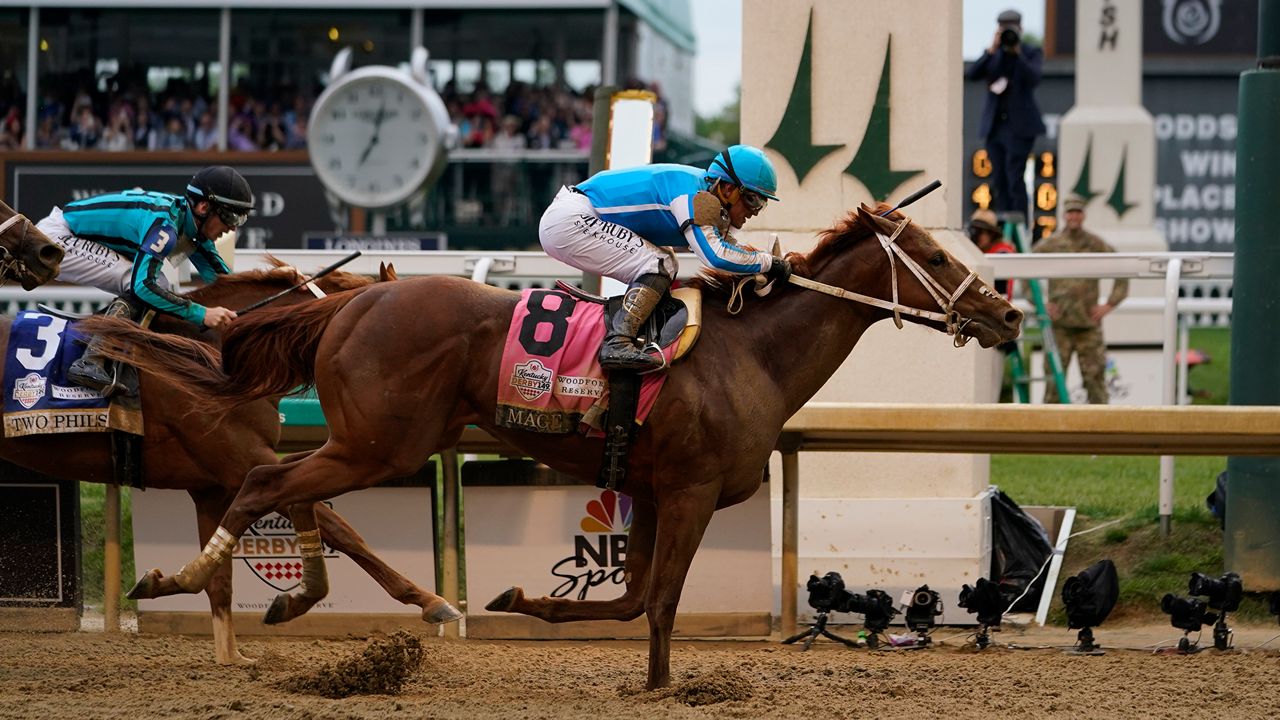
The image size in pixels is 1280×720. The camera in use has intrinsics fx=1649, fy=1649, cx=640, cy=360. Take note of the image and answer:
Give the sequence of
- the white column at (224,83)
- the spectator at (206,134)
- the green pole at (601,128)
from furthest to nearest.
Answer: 1. the spectator at (206,134)
2. the white column at (224,83)
3. the green pole at (601,128)

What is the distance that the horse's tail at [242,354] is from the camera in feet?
21.5

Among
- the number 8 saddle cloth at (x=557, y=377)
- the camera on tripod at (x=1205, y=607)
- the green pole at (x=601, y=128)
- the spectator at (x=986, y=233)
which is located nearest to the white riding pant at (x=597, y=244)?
the number 8 saddle cloth at (x=557, y=377)

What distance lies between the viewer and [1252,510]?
27.8 ft

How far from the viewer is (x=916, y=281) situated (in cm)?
665

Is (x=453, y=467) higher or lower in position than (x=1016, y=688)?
higher

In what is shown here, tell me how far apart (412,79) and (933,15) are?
22.3 feet

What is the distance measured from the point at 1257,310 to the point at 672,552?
13.0ft

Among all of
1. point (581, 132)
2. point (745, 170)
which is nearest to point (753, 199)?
point (745, 170)

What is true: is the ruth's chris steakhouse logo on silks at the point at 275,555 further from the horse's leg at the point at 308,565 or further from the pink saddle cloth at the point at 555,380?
the pink saddle cloth at the point at 555,380

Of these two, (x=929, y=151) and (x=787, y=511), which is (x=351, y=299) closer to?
→ (x=787, y=511)

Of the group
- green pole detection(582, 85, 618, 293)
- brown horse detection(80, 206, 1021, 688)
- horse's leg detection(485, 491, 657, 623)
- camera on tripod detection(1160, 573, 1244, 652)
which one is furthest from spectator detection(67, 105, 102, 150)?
camera on tripod detection(1160, 573, 1244, 652)

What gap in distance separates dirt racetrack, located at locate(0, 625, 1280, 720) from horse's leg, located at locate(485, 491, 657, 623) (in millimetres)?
297

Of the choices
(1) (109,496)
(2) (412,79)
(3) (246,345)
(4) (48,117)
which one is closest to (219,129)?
(4) (48,117)

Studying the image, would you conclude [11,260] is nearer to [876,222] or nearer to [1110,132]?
[876,222]
